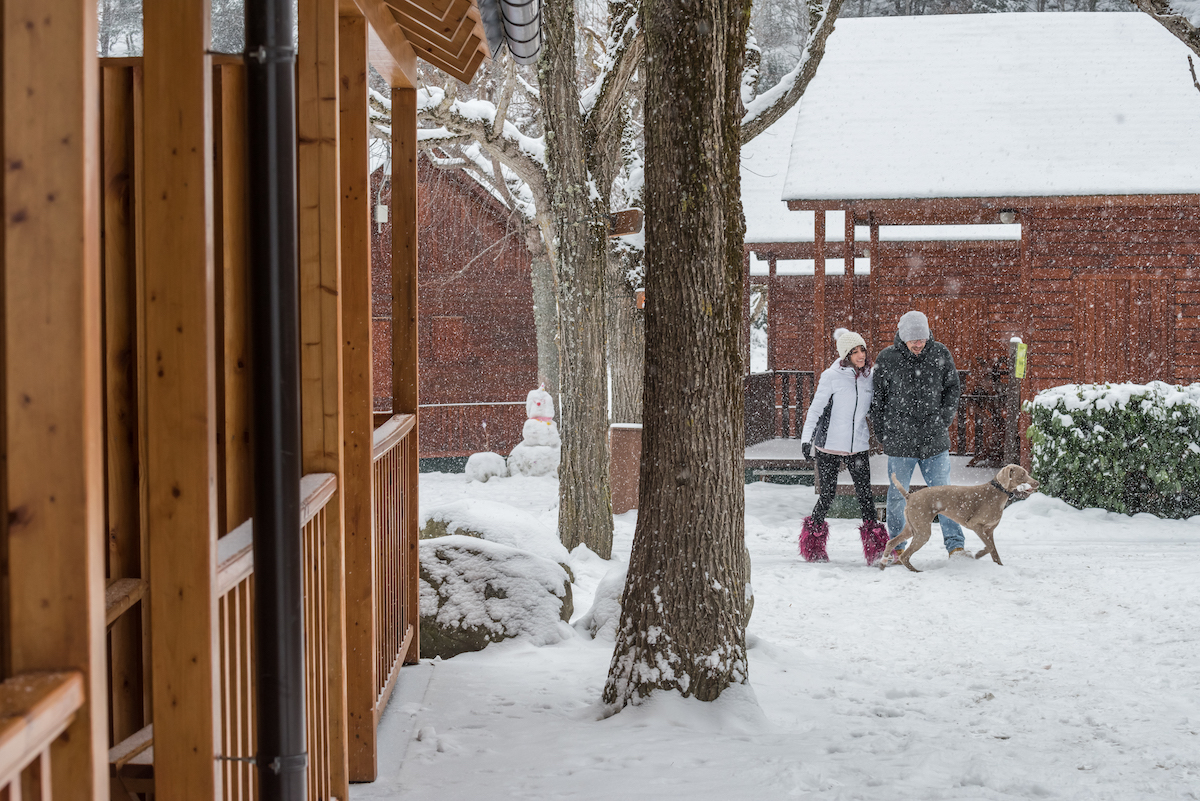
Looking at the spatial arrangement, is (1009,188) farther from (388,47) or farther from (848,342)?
(388,47)

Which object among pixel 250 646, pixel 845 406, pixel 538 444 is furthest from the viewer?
pixel 538 444

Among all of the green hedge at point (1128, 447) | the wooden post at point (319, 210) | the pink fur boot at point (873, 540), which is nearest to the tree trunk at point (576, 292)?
the pink fur boot at point (873, 540)

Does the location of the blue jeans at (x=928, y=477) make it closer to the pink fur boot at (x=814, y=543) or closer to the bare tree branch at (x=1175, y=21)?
the pink fur boot at (x=814, y=543)

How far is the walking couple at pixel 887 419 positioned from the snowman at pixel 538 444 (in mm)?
8908

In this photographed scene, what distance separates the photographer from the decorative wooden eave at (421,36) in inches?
177

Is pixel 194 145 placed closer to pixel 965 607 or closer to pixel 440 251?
pixel 965 607

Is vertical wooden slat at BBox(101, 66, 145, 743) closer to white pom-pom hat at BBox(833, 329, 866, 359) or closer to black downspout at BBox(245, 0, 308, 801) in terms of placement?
black downspout at BBox(245, 0, 308, 801)

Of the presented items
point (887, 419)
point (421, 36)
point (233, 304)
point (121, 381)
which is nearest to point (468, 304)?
point (887, 419)

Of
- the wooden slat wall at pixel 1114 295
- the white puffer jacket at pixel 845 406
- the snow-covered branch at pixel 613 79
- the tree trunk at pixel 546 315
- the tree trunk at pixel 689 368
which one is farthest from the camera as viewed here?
the tree trunk at pixel 546 315

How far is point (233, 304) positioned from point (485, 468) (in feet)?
48.8

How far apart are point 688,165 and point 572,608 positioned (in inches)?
123

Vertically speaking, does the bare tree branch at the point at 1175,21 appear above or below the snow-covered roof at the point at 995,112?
below

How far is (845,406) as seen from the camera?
9023mm

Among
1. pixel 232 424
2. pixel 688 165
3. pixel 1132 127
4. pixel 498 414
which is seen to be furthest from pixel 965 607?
pixel 498 414
